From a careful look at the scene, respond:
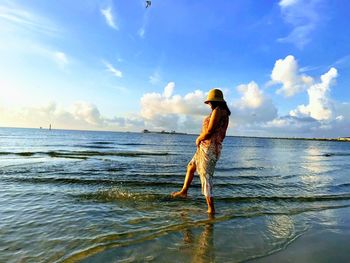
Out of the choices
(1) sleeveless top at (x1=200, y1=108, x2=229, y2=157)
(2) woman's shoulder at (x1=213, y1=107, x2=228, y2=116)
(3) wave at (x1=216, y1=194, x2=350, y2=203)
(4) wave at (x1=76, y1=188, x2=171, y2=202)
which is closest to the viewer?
(2) woman's shoulder at (x1=213, y1=107, x2=228, y2=116)

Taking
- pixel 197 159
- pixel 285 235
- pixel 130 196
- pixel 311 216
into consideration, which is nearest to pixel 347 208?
pixel 311 216

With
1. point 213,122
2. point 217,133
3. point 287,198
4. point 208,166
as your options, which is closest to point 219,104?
point 213,122

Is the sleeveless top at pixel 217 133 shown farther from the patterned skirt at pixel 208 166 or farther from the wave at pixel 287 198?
the wave at pixel 287 198

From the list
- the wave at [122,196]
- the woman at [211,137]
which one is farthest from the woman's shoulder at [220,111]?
the wave at [122,196]

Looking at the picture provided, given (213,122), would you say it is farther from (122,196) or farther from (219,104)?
(122,196)

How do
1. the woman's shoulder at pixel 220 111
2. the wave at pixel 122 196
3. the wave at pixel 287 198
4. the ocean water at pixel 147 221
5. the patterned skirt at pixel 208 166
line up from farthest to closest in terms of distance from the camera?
the wave at pixel 287 198 < the wave at pixel 122 196 < the patterned skirt at pixel 208 166 < the woman's shoulder at pixel 220 111 < the ocean water at pixel 147 221

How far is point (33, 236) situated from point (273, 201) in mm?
7193

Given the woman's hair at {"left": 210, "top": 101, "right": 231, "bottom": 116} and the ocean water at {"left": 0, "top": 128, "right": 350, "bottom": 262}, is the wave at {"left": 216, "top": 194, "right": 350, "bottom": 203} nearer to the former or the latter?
the ocean water at {"left": 0, "top": 128, "right": 350, "bottom": 262}

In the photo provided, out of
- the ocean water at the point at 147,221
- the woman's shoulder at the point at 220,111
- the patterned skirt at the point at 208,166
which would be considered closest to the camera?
the ocean water at the point at 147,221

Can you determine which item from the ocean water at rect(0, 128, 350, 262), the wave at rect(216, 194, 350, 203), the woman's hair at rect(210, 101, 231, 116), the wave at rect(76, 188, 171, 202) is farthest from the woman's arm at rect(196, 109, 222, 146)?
the wave at rect(216, 194, 350, 203)

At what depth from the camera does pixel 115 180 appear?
13.2 m

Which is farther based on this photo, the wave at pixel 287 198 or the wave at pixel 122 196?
the wave at pixel 287 198

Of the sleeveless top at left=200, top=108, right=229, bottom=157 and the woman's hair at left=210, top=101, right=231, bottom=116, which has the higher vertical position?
the woman's hair at left=210, top=101, right=231, bottom=116

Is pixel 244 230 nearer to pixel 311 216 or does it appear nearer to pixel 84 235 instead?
pixel 311 216
